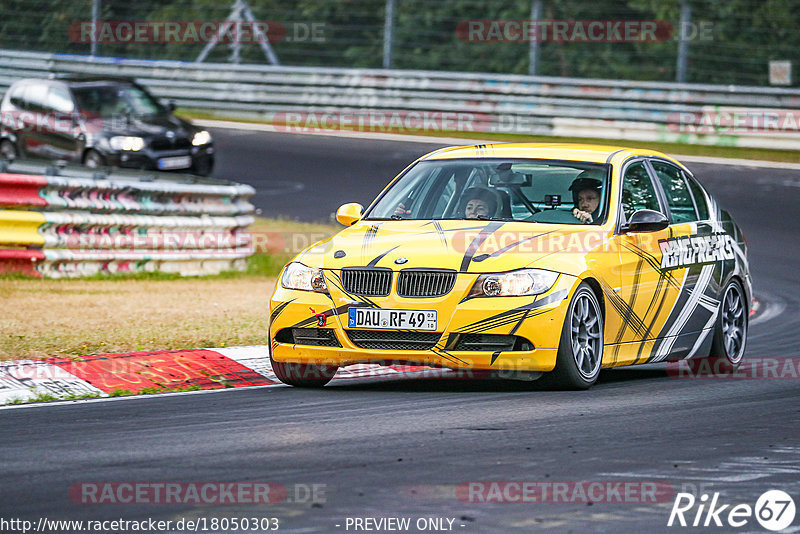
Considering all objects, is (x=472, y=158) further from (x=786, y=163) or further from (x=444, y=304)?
(x=786, y=163)

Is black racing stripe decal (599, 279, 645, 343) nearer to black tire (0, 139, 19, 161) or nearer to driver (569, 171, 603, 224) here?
driver (569, 171, 603, 224)

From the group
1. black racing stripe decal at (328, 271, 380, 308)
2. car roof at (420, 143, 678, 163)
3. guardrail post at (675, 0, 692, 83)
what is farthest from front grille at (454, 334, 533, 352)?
guardrail post at (675, 0, 692, 83)

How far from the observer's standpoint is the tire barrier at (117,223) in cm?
1490

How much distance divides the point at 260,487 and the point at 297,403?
102 inches

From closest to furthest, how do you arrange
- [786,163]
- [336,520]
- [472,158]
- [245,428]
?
1. [336,520]
2. [245,428]
3. [472,158]
4. [786,163]

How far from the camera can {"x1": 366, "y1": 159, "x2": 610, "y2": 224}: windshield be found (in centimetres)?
1023

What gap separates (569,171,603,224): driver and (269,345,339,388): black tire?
1952mm

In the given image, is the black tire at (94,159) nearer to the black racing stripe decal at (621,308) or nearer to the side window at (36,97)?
the side window at (36,97)

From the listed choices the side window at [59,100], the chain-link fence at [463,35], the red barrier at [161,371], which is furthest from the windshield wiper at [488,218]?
the chain-link fence at [463,35]

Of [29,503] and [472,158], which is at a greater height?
[472,158]

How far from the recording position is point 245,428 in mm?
7945

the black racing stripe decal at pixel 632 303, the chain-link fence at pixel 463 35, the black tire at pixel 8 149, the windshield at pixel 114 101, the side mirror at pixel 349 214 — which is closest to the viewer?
the black racing stripe decal at pixel 632 303

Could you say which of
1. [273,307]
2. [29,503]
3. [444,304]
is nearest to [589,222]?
[444,304]

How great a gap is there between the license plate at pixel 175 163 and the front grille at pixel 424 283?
1441 cm
